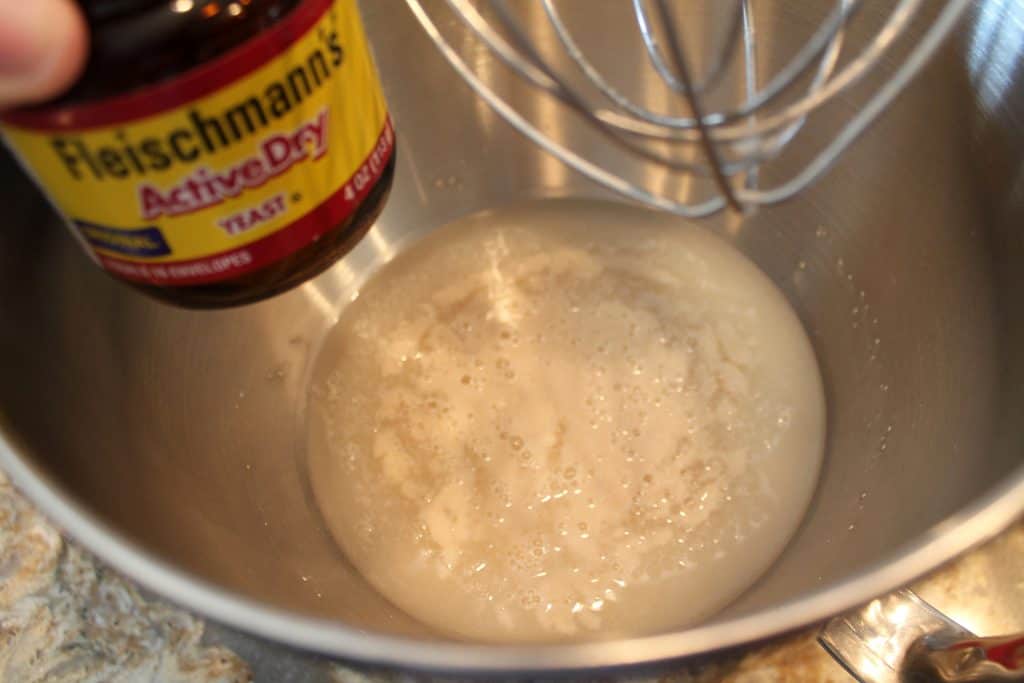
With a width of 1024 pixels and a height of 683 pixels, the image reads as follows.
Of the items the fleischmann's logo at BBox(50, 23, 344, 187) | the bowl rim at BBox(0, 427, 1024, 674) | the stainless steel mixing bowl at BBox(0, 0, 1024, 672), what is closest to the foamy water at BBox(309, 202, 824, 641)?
the stainless steel mixing bowl at BBox(0, 0, 1024, 672)

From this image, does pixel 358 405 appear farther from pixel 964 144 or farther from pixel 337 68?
pixel 964 144

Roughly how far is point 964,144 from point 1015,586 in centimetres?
25

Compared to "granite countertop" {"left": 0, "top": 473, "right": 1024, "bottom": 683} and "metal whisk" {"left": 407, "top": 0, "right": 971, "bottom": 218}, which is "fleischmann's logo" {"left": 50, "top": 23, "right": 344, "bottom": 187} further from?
"granite countertop" {"left": 0, "top": 473, "right": 1024, "bottom": 683}

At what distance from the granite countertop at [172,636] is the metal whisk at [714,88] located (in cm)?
19

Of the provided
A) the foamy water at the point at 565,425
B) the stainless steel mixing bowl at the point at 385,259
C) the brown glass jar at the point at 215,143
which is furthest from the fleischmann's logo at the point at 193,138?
the foamy water at the point at 565,425

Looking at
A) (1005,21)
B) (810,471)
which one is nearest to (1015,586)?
(810,471)

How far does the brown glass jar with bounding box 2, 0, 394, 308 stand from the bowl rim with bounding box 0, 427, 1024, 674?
108 millimetres

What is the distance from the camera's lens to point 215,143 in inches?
12.0

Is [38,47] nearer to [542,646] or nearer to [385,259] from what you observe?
[542,646]

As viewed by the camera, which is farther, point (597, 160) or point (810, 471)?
point (597, 160)

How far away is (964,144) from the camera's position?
49 cm

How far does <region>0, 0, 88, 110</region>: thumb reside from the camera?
0.24 metres

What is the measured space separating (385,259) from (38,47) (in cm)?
41

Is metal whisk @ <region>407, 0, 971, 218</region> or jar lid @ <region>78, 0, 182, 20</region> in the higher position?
jar lid @ <region>78, 0, 182, 20</region>
